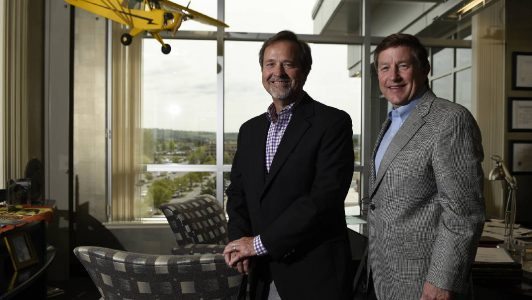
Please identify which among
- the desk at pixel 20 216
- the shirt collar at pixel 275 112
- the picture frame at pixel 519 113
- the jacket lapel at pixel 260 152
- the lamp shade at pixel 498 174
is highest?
the picture frame at pixel 519 113

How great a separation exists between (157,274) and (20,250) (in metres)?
1.38

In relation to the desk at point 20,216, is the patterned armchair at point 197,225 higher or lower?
lower

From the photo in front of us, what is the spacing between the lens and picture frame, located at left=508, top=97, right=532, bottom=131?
589 cm

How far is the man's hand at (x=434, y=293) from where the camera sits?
51.9 inches

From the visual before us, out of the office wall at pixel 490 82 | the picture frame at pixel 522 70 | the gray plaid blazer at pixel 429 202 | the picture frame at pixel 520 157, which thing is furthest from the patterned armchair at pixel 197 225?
the picture frame at pixel 522 70

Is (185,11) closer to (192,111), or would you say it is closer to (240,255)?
(192,111)

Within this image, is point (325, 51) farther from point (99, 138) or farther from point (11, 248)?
point (11, 248)

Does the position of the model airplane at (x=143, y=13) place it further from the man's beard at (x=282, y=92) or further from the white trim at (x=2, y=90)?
the man's beard at (x=282, y=92)

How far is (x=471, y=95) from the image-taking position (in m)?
5.95

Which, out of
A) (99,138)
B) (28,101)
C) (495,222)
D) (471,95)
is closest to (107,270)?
(495,222)

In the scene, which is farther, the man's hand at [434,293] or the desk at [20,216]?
the desk at [20,216]

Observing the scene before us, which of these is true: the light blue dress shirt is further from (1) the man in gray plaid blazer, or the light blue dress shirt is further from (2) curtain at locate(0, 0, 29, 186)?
(2) curtain at locate(0, 0, 29, 186)

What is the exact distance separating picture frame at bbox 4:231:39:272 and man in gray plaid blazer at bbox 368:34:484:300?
6.14ft

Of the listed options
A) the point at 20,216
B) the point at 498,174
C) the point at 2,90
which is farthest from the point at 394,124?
the point at 2,90
